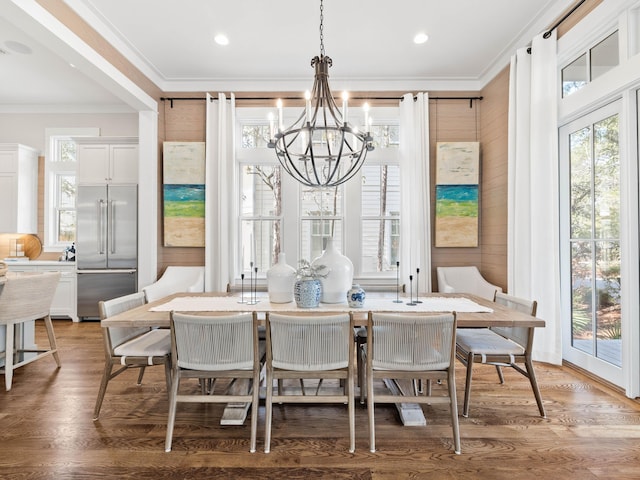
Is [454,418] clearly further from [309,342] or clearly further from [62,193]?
[62,193]

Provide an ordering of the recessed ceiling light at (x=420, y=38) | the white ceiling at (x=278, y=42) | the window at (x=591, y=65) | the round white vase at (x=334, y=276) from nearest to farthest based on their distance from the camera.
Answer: the round white vase at (x=334, y=276), the window at (x=591, y=65), the white ceiling at (x=278, y=42), the recessed ceiling light at (x=420, y=38)

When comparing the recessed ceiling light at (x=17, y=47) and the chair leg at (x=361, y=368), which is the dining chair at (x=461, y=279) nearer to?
the chair leg at (x=361, y=368)

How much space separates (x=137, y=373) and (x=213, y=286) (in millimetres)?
1395

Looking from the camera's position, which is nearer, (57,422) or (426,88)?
(57,422)

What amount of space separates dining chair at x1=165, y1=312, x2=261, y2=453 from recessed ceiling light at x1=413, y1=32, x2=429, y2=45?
3.06 meters

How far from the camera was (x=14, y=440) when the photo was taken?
1938 millimetres

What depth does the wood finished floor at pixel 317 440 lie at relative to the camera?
5.53 feet

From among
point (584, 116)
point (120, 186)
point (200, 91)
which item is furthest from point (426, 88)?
point (120, 186)

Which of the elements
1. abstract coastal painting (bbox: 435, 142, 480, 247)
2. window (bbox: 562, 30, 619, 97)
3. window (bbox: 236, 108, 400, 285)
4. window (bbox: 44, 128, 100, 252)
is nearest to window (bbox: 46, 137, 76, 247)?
window (bbox: 44, 128, 100, 252)

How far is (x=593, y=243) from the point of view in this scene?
2775 millimetres

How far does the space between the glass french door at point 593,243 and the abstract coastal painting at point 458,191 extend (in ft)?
3.53

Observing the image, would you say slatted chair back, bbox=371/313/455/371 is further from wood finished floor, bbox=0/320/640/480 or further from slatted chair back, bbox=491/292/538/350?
slatted chair back, bbox=491/292/538/350

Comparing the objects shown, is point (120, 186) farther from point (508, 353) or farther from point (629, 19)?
point (629, 19)

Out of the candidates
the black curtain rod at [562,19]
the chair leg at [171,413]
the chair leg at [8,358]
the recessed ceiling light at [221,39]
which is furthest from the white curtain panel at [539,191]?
the chair leg at [8,358]
